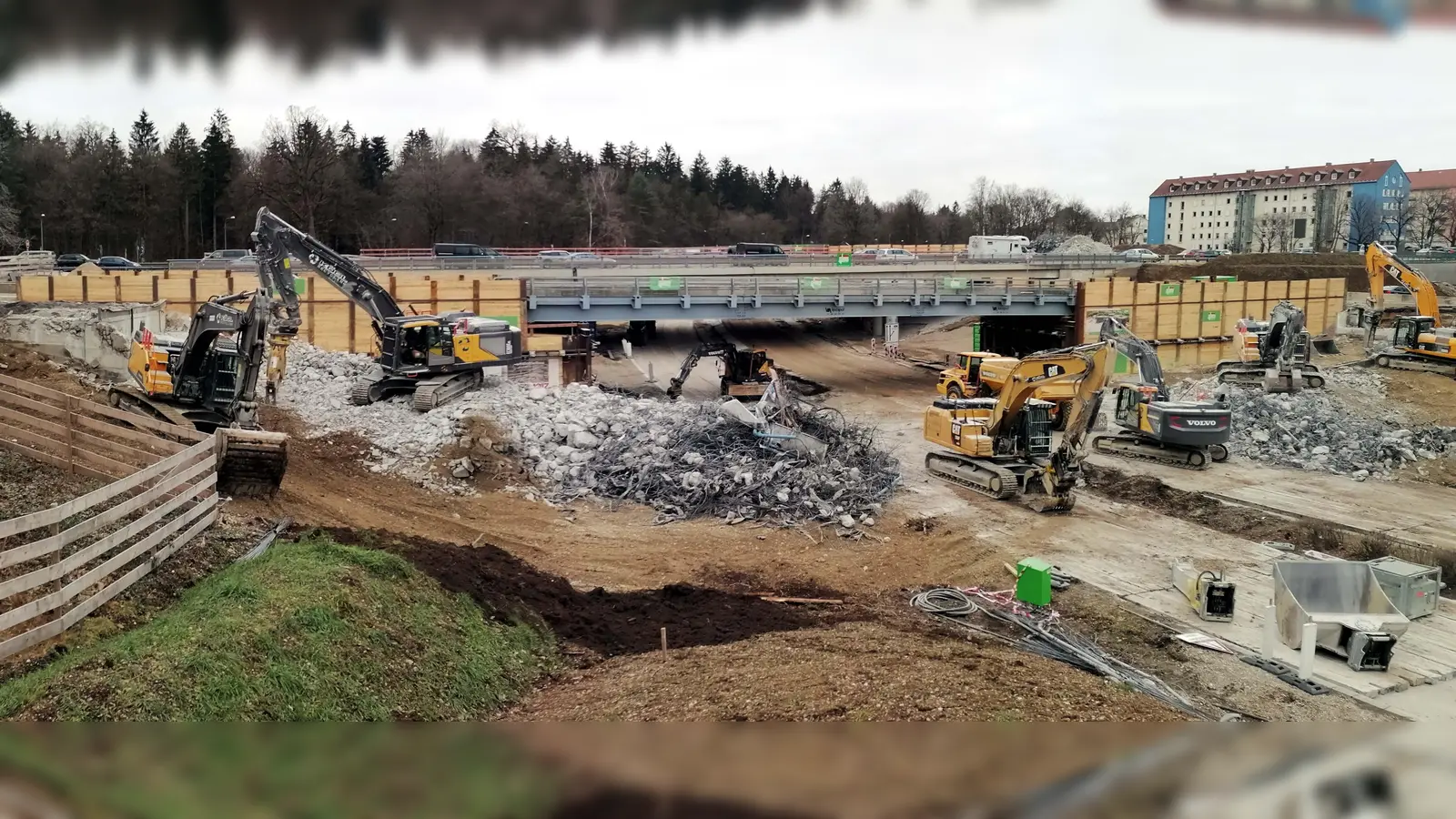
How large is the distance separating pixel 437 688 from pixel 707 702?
187cm

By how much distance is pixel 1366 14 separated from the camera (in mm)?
1631

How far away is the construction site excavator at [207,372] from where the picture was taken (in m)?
15.4

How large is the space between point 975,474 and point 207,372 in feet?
47.0

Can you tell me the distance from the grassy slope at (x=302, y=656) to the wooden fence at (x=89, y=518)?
1.67 feet

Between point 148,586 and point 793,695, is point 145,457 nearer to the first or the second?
point 148,586

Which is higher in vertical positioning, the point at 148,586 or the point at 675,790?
the point at 675,790

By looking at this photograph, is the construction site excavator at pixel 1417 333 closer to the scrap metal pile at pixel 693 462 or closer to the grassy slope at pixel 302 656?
the scrap metal pile at pixel 693 462

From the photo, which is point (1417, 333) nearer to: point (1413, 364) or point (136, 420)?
point (1413, 364)

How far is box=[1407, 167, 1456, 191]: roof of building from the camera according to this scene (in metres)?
3.28

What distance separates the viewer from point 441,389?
69.7 ft

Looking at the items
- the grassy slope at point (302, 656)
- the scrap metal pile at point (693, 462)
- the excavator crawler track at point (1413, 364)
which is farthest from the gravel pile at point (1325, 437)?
the grassy slope at point (302, 656)

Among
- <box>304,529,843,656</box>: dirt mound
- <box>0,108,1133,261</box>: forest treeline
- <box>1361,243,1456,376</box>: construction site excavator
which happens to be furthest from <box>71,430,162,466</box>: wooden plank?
<box>1361,243,1456,376</box>: construction site excavator

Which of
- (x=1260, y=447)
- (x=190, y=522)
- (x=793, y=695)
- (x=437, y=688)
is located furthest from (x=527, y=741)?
(x=1260, y=447)

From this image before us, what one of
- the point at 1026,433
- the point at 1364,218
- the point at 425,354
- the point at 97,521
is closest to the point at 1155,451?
the point at 1026,433
